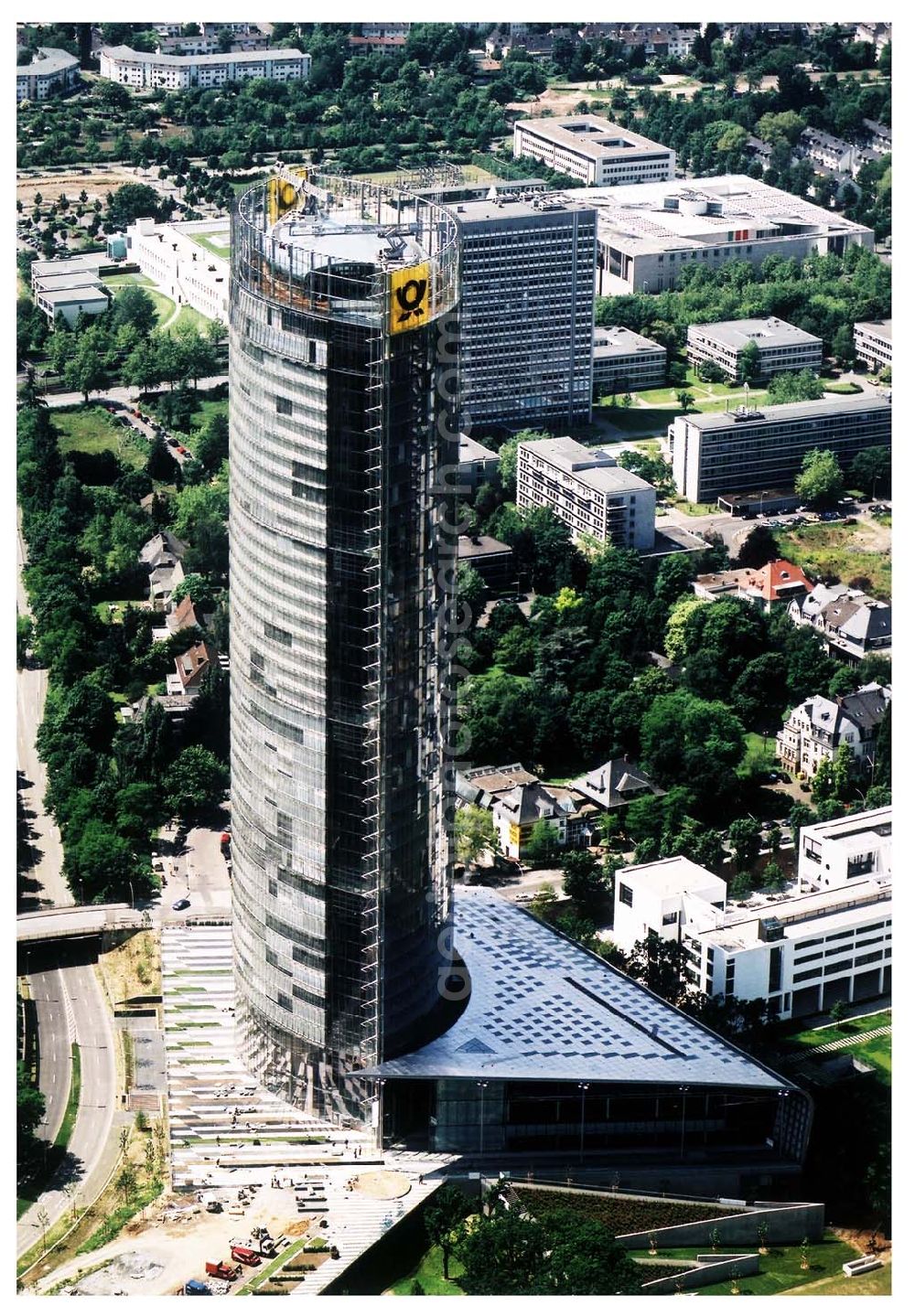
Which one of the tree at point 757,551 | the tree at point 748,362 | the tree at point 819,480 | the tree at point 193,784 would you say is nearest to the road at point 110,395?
the tree at point 748,362

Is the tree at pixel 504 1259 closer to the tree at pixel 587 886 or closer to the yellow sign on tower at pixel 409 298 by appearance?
the tree at pixel 587 886

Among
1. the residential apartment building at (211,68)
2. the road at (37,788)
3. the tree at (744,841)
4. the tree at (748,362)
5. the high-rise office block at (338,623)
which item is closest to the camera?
the high-rise office block at (338,623)

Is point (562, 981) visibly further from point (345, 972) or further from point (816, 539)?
point (816, 539)

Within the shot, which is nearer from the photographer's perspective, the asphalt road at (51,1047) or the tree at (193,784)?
the asphalt road at (51,1047)

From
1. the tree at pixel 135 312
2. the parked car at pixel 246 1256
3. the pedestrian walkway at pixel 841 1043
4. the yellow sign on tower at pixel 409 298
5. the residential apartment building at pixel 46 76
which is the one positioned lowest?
the parked car at pixel 246 1256

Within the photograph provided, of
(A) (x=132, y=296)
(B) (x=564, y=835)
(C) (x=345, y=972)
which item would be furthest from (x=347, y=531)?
(A) (x=132, y=296)
